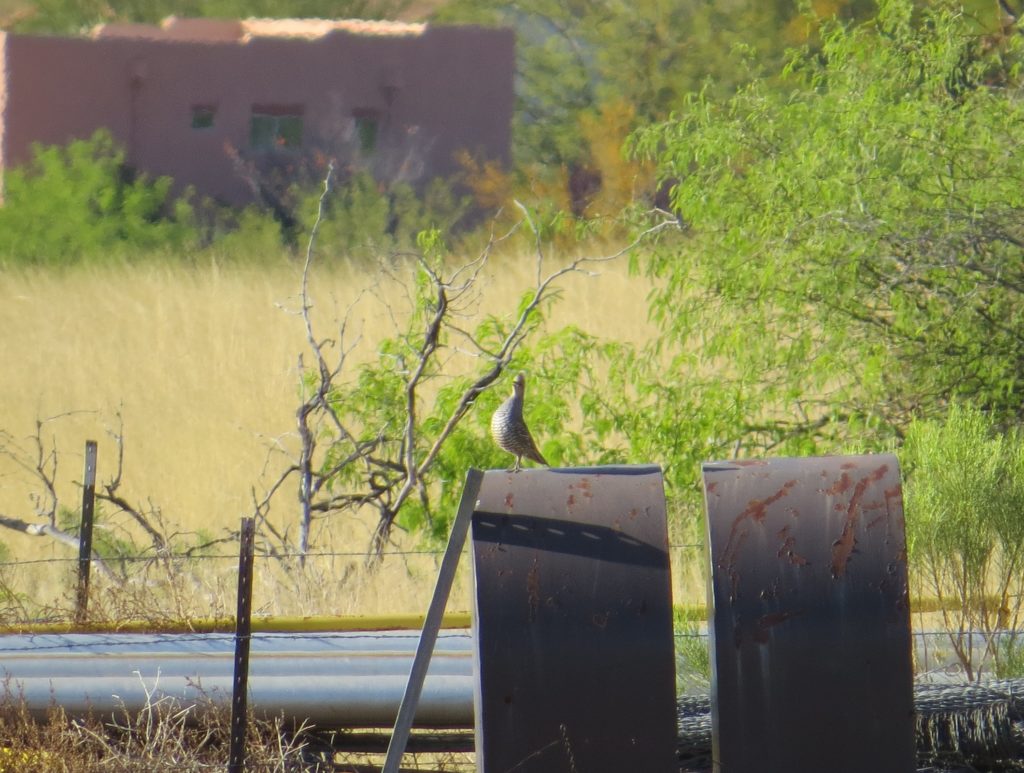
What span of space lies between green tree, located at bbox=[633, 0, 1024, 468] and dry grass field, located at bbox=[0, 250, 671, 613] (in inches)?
128

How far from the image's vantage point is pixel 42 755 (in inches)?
203

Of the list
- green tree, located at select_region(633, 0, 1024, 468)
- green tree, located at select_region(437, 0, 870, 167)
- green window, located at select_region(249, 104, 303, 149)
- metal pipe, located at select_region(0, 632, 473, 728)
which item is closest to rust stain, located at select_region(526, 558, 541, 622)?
metal pipe, located at select_region(0, 632, 473, 728)

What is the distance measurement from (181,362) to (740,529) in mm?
13381

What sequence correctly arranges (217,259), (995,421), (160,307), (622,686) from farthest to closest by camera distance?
1. (217,259)
2. (160,307)
3. (995,421)
4. (622,686)

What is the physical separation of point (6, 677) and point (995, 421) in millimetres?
5645

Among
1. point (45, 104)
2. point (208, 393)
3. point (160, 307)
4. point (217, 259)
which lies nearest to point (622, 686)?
point (208, 393)

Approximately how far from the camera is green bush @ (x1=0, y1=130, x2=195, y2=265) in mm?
20672

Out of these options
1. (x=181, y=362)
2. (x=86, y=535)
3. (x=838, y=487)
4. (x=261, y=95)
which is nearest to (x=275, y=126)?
(x=261, y=95)

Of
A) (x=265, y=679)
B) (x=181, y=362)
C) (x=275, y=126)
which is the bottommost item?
(x=265, y=679)

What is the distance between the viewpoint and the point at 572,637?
430 centimetres

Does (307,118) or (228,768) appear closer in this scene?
(228,768)

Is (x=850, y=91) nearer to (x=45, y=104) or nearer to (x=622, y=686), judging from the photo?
(x=622, y=686)

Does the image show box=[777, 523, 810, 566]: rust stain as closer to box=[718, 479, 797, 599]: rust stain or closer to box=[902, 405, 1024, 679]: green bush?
box=[718, 479, 797, 599]: rust stain

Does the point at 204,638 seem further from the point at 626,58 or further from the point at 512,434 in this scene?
the point at 626,58
